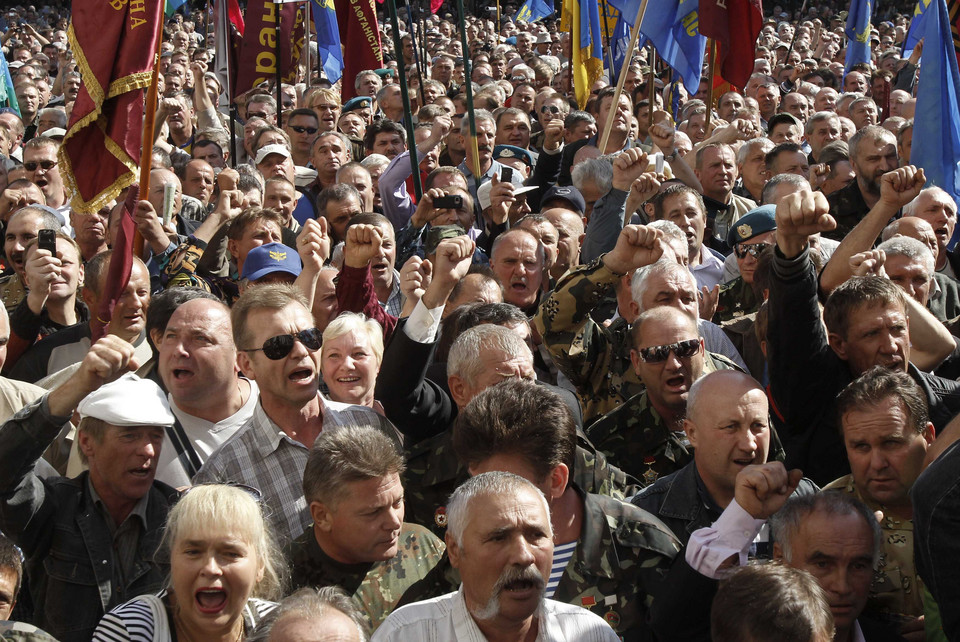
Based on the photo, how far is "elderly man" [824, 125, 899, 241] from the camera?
719 centimetres

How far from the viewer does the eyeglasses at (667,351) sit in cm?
427

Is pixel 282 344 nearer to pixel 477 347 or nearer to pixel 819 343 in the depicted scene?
pixel 477 347

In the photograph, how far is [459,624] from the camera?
2873mm

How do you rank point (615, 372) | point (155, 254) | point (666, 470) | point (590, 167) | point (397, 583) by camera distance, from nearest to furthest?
point (397, 583)
point (666, 470)
point (615, 372)
point (155, 254)
point (590, 167)

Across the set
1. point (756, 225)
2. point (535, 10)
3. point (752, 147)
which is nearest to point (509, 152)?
point (752, 147)

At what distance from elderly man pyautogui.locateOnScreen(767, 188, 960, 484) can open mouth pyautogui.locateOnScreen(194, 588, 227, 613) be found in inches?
81.1

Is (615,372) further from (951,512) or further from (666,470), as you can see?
(951,512)

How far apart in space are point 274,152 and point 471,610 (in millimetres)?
5652

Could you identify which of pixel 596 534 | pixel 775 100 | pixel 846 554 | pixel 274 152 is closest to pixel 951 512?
pixel 846 554

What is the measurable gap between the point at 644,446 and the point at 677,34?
18.1 ft

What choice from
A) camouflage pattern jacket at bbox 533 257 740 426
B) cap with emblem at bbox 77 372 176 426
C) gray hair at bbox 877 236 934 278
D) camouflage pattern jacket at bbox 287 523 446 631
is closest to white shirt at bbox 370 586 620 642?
camouflage pattern jacket at bbox 287 523 446 631

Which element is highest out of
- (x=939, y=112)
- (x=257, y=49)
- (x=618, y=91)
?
(x=257, y=49)

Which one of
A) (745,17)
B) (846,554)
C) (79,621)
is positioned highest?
(745,17)

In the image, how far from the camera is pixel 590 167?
7.51 metres
